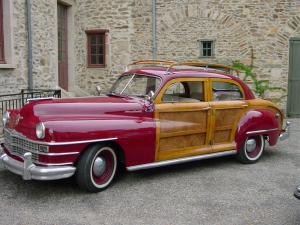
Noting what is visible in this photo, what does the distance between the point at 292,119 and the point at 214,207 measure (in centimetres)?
977

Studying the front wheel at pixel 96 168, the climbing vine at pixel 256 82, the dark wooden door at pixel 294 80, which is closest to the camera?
the front wheel at pixel 96 168

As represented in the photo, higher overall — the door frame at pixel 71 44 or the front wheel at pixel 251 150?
the door frame at pixel 71 44

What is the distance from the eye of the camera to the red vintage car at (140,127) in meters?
4.75

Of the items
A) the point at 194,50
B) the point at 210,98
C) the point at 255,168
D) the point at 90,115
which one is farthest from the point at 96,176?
the point at 194,50

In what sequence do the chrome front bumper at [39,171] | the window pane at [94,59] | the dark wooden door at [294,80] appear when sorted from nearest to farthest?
the chrome front bumper at [39,171]
the dark wooden door at [294,80]
the window pane at [94,59]

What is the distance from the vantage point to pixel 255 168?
6.53 meters

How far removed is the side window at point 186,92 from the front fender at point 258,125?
37.8 inches

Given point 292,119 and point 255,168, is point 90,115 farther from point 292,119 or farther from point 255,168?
point 292,119

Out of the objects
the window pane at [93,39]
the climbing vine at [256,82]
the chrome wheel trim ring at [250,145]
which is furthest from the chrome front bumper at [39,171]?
the climbing vine at [256,82]

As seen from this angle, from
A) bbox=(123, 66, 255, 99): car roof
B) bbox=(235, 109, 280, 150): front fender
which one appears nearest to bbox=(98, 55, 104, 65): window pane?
bbox=(123, 66, 255, 99): car roof

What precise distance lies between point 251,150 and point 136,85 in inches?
98.0

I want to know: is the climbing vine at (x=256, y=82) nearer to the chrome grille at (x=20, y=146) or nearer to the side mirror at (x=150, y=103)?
the side mirror at (x=150, y=103)

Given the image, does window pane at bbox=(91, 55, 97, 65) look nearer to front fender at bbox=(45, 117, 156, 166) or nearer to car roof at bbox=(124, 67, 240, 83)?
car roof at bbox=(124, 67, 240, 83)

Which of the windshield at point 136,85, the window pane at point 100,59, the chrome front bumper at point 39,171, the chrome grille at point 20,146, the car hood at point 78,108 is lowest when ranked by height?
the chrome front bumper at point 39,171
